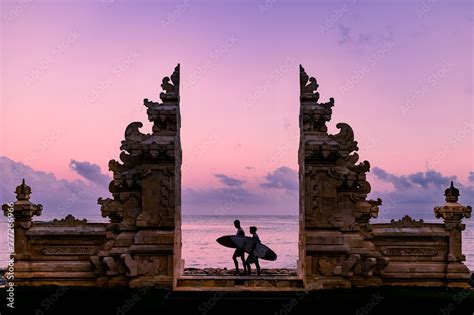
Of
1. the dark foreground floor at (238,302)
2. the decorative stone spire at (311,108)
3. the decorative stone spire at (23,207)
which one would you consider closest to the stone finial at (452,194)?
the dark foreground floor at (238,302)

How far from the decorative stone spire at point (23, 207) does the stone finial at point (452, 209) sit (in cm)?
931

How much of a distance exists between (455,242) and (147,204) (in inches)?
278

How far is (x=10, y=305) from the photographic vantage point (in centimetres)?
1748

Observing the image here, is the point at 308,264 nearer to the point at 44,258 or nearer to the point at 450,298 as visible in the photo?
the point at 450,298

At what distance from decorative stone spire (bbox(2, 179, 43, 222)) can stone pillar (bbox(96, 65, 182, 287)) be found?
62.6 inches

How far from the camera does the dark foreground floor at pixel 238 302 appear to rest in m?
17.3

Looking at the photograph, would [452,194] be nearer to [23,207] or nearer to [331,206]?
[331,206]

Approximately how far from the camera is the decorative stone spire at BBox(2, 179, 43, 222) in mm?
20250

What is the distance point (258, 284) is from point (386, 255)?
3.10m

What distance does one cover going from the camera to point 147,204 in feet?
64.8

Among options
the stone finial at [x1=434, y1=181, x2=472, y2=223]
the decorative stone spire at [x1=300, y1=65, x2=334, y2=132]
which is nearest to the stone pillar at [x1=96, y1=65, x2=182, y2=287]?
the decorative stone spire at [x1=300, y1=65, x2=334, y2=132]

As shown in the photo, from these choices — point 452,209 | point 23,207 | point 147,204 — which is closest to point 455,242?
point 452,209

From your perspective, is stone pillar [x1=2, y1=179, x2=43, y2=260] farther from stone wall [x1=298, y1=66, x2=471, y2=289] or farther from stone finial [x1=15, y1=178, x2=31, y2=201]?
stone wall [x1=298, y1=66, x2=471, y2=289]

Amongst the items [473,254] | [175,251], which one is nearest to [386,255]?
[175,251]
